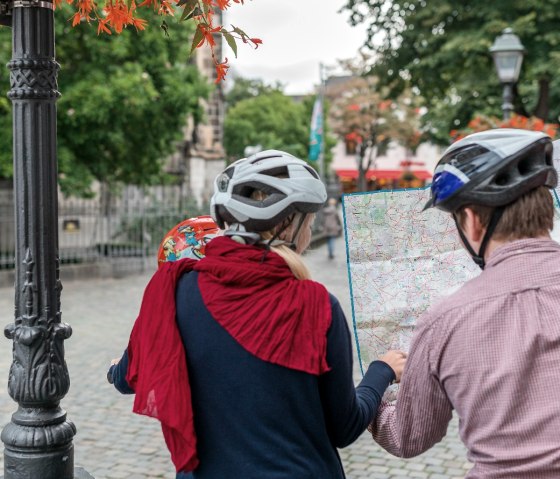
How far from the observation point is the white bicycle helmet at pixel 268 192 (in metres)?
2.17

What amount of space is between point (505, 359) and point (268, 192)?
74 centimetres

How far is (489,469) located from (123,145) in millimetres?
18269

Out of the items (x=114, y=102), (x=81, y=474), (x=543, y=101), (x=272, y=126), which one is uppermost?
(x=272, y=126)

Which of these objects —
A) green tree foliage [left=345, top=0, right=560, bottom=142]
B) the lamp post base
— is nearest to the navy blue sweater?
the lamp post base

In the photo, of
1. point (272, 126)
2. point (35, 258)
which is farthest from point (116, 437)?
point (272, 126)

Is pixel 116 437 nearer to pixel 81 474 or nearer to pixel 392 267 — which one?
pixel 81 474

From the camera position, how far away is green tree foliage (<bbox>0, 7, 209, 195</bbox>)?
17469 millimetres

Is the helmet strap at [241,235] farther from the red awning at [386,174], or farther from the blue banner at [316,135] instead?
the red awning at [386,174]

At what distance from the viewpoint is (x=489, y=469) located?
175 cm

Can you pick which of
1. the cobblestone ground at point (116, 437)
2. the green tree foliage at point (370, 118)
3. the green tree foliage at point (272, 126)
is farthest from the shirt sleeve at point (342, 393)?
the green tree foliage at point (272, 126)

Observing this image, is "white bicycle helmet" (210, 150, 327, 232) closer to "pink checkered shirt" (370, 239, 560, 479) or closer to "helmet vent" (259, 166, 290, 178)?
"helmet vent" (259, 166, 290, 178)

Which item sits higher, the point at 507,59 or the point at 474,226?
the point at 507,59

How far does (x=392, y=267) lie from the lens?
2.47m

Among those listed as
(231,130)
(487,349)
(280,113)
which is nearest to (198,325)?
(487,349)
